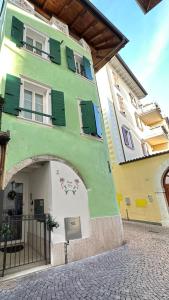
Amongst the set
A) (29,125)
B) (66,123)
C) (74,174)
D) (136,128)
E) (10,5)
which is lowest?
(74,174)

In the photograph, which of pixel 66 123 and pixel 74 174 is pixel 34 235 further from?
pixel 66 123

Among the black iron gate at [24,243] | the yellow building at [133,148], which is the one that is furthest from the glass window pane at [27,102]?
the yellow building at [133,148]

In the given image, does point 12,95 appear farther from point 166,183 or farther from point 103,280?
point 166,183

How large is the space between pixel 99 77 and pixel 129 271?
631 inches

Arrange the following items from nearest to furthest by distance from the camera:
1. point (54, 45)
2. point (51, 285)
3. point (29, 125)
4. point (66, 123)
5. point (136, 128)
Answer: point (51, 285) < point (29, 125) < point (66, 123) < point (54, 45) < point (136, 128)

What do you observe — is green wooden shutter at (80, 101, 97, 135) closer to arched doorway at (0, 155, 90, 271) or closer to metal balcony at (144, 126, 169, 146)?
arched doorway at (0, 155, 90, 271)

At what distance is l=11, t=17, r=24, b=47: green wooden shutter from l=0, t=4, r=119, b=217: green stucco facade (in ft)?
0.56

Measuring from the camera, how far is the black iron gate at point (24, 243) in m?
4.43

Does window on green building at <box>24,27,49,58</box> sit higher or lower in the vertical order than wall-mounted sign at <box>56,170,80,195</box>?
higher

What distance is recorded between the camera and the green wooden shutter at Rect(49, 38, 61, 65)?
795 cm

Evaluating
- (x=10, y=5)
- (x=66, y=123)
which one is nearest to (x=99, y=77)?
(x=10, y=5)

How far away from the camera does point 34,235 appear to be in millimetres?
6043

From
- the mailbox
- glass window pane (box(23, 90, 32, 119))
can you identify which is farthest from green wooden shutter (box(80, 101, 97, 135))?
the mailbox

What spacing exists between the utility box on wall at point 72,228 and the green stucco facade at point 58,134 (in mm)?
745
